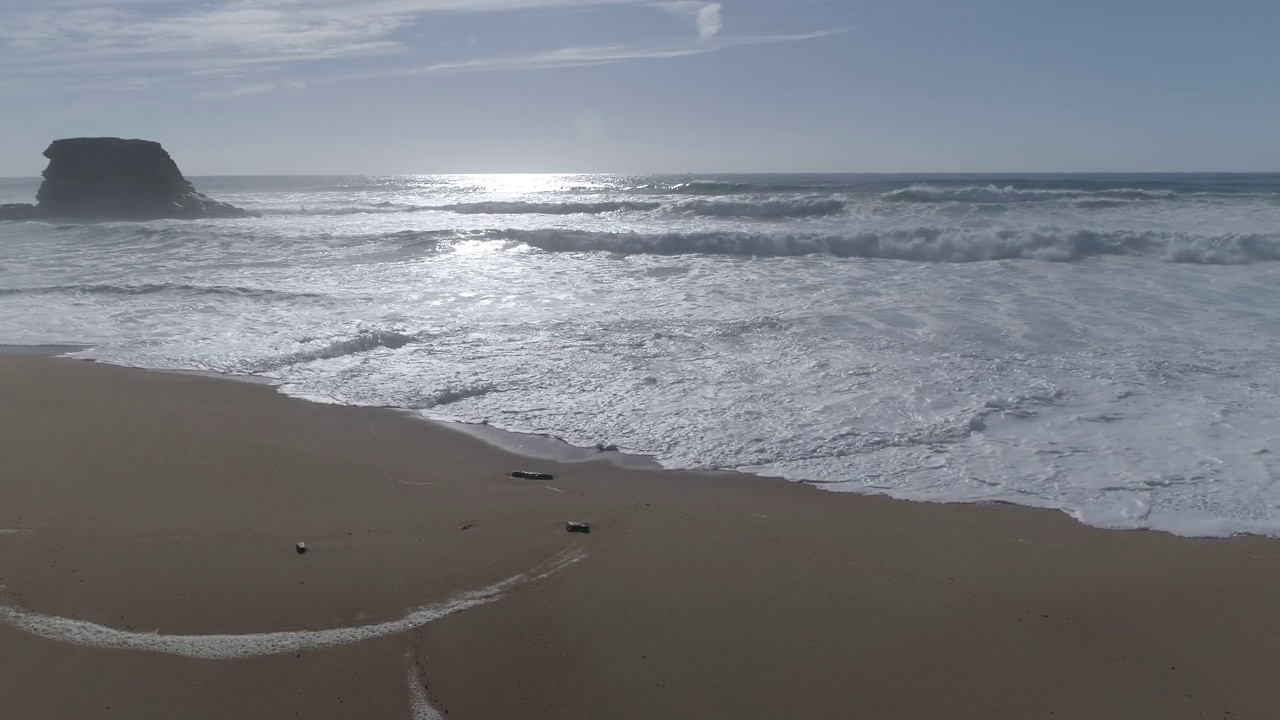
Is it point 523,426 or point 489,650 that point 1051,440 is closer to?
point 523,426

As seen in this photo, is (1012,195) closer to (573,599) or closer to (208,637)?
(573,599)

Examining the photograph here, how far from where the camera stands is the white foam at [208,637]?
3398mm

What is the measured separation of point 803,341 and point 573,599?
17.1ft

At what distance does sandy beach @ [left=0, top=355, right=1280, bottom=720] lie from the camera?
3.19 m

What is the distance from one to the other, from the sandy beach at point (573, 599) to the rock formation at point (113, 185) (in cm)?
2817

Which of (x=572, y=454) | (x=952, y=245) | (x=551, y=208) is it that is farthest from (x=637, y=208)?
(x=572, y=454)

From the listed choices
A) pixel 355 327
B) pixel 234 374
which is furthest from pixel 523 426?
pixel 355 327

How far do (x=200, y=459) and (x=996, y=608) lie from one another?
4827 millimetres

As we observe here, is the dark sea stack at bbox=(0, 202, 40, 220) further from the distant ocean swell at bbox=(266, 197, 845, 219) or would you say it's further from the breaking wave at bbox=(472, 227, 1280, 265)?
the breaking wave at bbox=(472, 227, 1280, 265)

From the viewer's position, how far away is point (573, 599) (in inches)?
153

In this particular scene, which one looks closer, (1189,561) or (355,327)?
(1189,561)

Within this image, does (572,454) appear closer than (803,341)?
Yes

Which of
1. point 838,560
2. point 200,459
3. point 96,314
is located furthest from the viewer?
point 96,314

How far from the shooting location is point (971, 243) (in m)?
17.0
